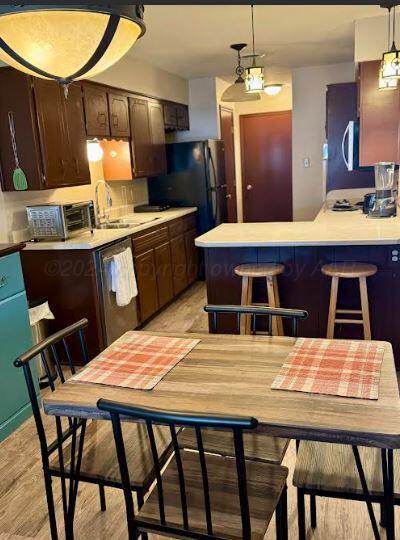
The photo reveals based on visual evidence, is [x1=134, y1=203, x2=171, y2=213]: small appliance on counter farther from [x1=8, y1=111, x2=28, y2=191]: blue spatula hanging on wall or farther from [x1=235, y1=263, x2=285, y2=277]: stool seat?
[x1=235, y1=263, x2=285, y2=277]: stool seat

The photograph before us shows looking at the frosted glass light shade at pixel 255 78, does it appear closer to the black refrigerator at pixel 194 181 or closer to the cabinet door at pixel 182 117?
the black refrigerator at pixel 194 181

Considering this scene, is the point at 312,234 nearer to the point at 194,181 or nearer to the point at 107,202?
the point at 107,202

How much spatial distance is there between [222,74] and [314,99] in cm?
120

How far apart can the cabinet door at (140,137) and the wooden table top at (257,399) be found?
339 cm

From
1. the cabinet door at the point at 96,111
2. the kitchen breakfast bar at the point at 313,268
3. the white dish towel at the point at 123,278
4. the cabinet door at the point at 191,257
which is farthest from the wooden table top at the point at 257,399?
the cabinet door at the point at 191,257

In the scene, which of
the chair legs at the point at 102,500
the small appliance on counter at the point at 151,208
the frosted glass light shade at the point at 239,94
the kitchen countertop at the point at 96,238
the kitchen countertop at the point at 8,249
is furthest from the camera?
the small appliance on counter at the point at 151,208

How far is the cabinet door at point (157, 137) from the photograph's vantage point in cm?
513

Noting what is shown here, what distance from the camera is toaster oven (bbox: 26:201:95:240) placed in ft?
11.3

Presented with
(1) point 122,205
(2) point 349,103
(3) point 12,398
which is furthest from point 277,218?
(3) point 12,398

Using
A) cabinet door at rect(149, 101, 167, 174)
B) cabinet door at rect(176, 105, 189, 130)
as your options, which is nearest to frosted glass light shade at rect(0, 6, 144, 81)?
cabinet door at rect(149, 101, 167, 174)

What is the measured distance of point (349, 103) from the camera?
5133 mm

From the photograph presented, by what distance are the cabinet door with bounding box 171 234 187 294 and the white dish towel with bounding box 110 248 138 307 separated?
1.11m

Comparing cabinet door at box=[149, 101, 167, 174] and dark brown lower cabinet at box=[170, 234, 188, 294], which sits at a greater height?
cabinet door at box=[149, 101, 167, 174]

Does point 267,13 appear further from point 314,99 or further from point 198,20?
point 314,99
